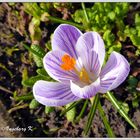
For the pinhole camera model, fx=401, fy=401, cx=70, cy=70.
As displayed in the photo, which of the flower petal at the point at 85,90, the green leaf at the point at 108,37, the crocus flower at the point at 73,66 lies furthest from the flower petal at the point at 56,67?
the green leaf at the point at 108,37

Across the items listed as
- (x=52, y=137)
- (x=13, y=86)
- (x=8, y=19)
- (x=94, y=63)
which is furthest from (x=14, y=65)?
(x=94, y=63)

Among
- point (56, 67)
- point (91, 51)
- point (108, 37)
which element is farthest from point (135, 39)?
point (56, 67)

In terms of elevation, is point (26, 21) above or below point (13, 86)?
above

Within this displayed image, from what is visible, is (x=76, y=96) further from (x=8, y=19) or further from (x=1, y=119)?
(x=8, y=19)

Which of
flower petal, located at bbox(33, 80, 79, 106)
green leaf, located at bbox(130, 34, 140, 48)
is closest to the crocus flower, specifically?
flower petal, located at bbox(33, 80, 79, 106)

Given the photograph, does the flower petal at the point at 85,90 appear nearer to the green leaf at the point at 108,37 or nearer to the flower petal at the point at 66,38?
the flower petal at the point at 66,38

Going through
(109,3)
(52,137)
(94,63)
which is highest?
(109,3)

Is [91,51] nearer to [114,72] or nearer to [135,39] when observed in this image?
[114,72]

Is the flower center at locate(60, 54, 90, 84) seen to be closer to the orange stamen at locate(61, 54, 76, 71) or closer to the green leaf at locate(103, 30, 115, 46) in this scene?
the orange stamen at locate(61, 54, 76, 71)
